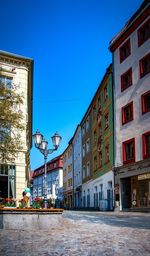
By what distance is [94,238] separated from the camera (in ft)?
35.6

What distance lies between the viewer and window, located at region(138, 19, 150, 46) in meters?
29.9

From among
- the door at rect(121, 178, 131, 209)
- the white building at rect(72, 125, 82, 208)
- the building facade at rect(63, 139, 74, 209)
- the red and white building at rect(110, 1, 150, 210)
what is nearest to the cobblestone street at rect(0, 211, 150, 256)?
the red and white building at rect(110, 1, 150, 210)

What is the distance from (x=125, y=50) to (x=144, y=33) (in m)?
3.38

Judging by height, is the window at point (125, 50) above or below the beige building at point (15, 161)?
above

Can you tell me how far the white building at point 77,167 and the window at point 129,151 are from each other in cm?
2630

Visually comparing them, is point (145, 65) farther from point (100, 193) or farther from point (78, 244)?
point (78, 244)

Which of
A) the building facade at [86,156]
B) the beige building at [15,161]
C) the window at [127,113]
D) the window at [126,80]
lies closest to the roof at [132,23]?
the window at [126,80]

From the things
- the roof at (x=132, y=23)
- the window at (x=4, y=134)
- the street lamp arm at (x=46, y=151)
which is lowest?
the street lamp arm at (x=46, y=151)

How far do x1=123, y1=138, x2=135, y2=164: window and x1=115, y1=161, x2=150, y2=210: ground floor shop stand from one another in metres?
0.69

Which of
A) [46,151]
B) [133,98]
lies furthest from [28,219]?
[133,98]

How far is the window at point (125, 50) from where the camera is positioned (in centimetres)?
3289

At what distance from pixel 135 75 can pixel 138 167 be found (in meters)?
7.41

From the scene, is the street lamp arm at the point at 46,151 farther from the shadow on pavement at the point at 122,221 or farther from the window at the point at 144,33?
the window at the point at 144,33

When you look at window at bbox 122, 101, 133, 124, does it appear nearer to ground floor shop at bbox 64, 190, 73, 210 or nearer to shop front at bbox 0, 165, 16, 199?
shop front at bbox 0, 165, 16, 199
